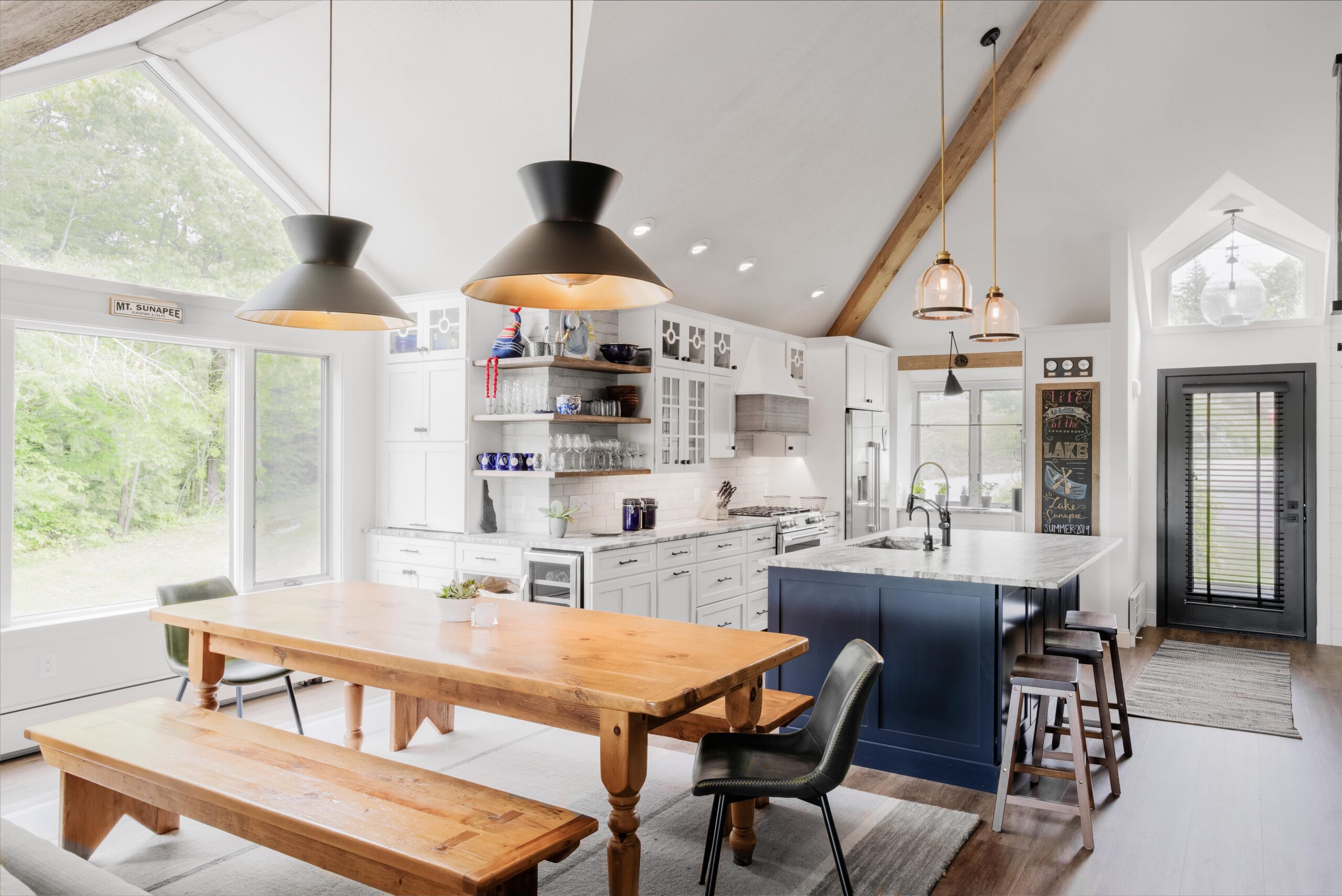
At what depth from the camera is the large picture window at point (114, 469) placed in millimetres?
4309

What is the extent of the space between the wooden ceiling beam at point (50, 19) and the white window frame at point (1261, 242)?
7.65 meters

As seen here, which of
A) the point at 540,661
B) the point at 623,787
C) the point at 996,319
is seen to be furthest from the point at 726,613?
the point at 623,787

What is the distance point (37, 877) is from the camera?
5.91 ft

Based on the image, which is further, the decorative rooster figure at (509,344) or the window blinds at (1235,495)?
the window blinds at (1235,495)

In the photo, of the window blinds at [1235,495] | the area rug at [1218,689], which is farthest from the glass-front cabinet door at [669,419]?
the window blinds at [1235,495]

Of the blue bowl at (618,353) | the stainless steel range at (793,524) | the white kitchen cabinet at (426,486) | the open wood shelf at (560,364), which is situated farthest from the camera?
the stainless steel range at (793,524)

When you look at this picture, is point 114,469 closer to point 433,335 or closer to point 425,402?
point 425,402

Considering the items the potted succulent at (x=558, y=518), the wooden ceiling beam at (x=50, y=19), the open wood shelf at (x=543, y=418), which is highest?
the wooden ceiling beam at (x=50, y=19)

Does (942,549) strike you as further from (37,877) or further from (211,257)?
(211,257)

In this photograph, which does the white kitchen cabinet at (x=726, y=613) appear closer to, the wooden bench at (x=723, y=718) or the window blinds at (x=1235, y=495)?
the wooden bench at (x=723, y=718)

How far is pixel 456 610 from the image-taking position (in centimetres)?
336

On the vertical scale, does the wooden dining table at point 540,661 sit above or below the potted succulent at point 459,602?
below

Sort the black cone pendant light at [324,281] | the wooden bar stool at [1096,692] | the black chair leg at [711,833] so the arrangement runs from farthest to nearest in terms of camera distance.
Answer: the wooden bar stool at [1096,692], the black cone pendant light at [324,281], the black chair leg at [711,833]

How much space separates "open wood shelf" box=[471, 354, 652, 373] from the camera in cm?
527
